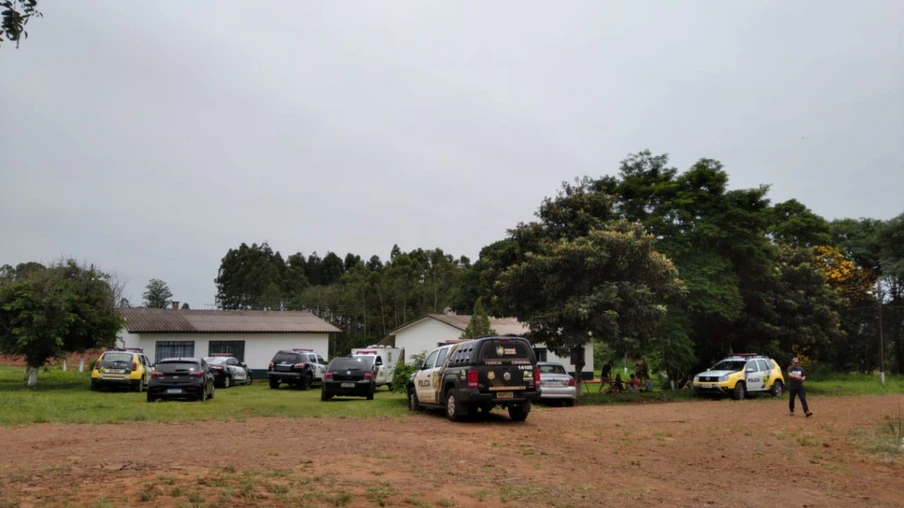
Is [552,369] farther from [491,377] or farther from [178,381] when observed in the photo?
[178,381]

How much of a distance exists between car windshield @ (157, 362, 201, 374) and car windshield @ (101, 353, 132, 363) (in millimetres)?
4399

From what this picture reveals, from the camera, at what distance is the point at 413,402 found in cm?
1767

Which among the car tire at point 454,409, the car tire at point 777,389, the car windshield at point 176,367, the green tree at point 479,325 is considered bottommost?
the car tire at point 777,389

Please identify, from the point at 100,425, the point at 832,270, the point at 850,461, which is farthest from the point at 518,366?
the point at 832,270

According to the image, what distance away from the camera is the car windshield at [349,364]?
840 inches

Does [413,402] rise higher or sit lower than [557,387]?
lower

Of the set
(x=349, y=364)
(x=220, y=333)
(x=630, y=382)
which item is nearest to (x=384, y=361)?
(x=349, y=364)

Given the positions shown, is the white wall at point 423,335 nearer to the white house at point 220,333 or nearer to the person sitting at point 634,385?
the white house at point 220,333

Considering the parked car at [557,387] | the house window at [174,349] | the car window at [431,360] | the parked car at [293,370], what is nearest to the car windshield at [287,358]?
the parked car at [293,370]

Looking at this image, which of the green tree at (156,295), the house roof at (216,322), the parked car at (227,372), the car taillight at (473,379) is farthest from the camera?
the green tree at (156,295)

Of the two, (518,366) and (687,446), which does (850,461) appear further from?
(518,366)

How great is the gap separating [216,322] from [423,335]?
13.4 m

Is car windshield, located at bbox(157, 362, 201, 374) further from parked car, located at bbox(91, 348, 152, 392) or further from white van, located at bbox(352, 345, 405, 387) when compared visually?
white van, located at bbox(352, 345, 405, 387)

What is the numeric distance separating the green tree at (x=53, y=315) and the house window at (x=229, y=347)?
12.5 m
